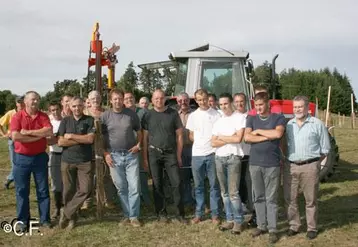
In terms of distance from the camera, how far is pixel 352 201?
22.6ft

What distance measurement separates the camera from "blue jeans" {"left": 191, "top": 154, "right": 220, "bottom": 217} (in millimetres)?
5531

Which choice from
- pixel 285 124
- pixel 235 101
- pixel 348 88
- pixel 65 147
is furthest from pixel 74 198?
pixel 348 88

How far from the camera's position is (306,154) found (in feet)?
16.4

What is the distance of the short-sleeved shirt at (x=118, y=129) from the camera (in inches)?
216

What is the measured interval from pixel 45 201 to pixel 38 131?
0.94 m

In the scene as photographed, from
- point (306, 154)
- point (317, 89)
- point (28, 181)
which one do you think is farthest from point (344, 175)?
point (317, 89)

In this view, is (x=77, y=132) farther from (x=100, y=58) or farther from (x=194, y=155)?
(x=100, y=58)

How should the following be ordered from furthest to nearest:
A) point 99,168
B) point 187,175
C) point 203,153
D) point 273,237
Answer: point 187,175 < point 99,168 < point 203,153 < point 273,237

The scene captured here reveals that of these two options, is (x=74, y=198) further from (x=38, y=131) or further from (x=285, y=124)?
(x=285, y=124)

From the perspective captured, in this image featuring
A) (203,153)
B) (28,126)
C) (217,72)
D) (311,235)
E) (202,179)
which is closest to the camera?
(311,235)

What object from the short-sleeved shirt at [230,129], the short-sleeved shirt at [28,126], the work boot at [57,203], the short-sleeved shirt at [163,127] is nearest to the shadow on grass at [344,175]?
the short-sleeved shirt at [230,129]

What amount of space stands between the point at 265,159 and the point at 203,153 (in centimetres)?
91

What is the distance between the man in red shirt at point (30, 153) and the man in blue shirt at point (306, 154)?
119 inches

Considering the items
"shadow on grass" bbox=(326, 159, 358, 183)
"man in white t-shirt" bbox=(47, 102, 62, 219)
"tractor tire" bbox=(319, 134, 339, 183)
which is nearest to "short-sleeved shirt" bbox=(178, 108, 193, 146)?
"man in white t-shirt" bbox=(47, 102, 62, 219)
